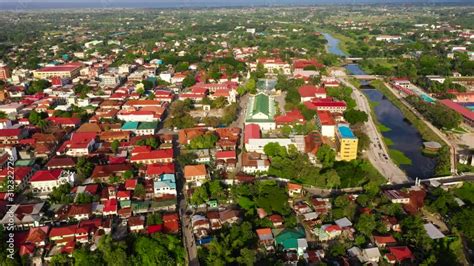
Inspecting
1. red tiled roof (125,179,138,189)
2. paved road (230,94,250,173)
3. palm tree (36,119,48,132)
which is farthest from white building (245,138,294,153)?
palm tree (36,119,48,132)

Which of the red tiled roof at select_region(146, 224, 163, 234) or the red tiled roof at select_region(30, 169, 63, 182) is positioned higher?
the red tiled roof at select_region(30, 169, 63, 182)

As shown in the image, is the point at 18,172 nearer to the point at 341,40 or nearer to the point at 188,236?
the point at 188,236

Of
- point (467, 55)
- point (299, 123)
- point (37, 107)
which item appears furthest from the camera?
point (467, 55)

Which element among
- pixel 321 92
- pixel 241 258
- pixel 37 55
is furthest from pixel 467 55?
pixel 37 55

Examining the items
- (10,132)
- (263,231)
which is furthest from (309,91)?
(10,132)

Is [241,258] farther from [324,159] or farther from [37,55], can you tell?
[37,55]

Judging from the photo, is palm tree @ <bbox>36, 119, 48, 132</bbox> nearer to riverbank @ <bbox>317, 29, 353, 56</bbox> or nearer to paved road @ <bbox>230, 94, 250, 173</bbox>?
paved road @ <bbox>230, 94, 250, 173</bbox>
